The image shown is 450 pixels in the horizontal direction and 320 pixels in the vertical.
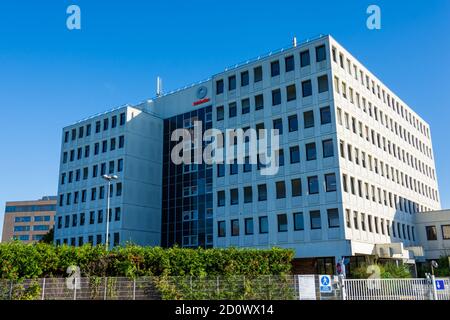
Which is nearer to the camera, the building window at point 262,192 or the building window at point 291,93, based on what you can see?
the building window at point 262,192

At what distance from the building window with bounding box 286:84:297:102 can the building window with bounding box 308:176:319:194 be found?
8.64 metres

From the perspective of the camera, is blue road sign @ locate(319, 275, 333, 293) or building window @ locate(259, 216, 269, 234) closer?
blue road sign @ locate(319, 275, 333, 293)

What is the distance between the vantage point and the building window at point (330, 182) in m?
40.5

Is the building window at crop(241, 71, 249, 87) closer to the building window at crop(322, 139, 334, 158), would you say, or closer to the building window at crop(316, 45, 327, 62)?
the building window at crop(316, 45, 327, 62)


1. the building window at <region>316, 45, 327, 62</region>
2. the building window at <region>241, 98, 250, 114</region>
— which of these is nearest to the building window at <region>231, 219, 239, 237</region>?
the building window at <region>241, 98, 250, 114</region>

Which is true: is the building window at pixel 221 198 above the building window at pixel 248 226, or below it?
above

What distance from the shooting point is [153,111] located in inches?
2454

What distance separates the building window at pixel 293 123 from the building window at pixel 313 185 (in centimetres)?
546

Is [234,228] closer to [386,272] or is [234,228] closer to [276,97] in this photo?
[276,97]

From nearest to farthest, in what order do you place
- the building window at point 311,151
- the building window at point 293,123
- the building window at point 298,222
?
the building window at point 298,222, the building window at point 311,151, the building window at point 293,123

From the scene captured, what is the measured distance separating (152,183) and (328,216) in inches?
1022

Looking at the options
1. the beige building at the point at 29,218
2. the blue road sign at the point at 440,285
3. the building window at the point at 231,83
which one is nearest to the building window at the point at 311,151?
the building window at the point at 231,83

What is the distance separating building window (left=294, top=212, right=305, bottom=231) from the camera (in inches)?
1643

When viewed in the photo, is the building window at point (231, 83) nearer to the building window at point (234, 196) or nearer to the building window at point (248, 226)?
the building window at point (234, 196)
